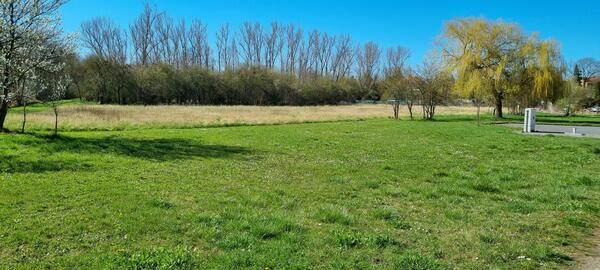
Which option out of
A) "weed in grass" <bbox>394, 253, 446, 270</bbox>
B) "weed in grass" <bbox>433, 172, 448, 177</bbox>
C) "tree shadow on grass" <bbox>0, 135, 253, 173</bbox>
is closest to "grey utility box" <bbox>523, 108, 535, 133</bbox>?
"weed in grass" <bbox>433, 172, 448, 177</bbox>

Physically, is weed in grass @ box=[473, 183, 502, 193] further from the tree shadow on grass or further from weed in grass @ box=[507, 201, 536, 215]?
the tree shadow on grass

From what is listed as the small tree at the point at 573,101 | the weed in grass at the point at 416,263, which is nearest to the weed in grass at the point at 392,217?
the weed in grass at the point at 416,263

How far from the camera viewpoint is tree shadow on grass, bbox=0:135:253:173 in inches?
461

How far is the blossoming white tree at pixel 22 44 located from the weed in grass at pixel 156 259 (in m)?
17.3

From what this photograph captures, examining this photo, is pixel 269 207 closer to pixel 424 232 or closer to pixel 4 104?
pixel 424 232

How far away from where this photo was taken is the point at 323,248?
5531mm

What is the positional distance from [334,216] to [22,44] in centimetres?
1870

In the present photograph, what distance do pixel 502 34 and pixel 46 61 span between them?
40983mm

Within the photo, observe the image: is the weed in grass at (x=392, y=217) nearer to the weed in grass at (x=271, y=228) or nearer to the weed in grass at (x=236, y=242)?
the weed in grass at (x=271, y=228)

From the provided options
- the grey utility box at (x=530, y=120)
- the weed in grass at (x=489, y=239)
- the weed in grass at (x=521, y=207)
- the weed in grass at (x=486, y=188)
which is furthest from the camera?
the grey utility box at (x=530, y=120)

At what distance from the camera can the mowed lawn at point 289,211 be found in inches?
205

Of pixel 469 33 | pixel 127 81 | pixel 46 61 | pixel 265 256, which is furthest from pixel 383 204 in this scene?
pixel 127 81

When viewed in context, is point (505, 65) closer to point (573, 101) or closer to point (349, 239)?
point (573, 101)

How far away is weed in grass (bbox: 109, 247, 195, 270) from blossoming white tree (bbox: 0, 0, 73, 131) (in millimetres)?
17343
